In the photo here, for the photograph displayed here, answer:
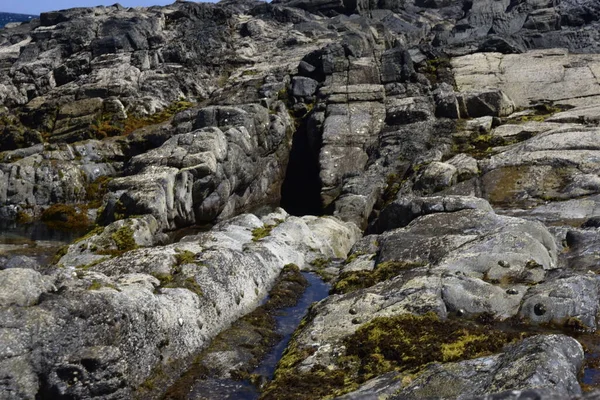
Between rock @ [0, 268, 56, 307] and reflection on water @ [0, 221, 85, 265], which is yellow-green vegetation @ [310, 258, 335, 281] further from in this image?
reflection on water @ [0, 221, 85, 265]

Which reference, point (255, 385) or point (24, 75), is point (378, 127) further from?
point (24, 75)

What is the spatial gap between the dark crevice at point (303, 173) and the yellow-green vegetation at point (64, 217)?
1760 cm

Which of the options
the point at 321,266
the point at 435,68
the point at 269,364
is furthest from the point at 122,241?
the point at 435,68

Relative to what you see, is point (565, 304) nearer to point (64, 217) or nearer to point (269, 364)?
point (269, 364)

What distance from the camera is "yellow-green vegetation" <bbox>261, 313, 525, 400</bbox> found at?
16.8m

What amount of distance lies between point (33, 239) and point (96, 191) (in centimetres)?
1069

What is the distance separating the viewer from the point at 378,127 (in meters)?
57.2

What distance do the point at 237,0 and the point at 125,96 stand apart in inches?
2316

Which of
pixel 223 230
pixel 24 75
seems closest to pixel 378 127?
pixel 223 230

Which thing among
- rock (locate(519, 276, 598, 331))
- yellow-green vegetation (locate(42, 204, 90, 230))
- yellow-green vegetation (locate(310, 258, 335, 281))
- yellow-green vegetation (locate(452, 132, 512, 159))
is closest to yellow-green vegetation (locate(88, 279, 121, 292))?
yellow-green vegetation (locate(310, 258, 335, 281))

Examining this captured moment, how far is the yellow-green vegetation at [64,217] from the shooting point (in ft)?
156

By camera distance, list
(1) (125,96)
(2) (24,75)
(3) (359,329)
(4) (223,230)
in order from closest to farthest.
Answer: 1. (3) (359,329)
2. (4) (223,230)
3. (1) (125,96)
4. (2) (24,75)

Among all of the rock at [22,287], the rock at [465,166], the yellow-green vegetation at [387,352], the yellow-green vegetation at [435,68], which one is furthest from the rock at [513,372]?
the yellow-green vegetation at [435,68]

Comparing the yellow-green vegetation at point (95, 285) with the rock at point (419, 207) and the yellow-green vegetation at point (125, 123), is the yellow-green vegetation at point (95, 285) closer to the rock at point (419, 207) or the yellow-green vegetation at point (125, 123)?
the rock at point (419, 207)
